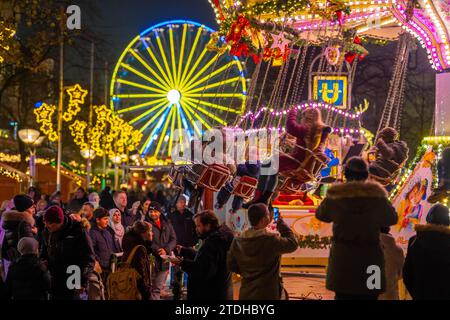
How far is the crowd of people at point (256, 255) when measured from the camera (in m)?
6.31

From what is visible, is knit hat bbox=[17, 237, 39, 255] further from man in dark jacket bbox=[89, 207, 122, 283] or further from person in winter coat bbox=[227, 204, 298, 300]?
man in dark jacket bbox=[89, 207, 122, 283]

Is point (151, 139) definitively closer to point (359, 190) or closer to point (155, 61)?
point (155, 61)

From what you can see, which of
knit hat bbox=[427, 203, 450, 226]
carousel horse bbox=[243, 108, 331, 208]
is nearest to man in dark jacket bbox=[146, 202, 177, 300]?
carousel horse bbox=[243, 108, 331, 208]

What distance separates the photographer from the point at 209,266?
6.95 metres

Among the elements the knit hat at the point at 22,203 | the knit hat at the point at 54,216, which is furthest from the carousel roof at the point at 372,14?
the knit hat at the point at 54,216

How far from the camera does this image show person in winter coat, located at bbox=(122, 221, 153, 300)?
308 inches

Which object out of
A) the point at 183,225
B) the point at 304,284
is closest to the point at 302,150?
the point at 304,284

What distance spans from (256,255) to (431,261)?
1.53m

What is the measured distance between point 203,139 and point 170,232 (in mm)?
1404

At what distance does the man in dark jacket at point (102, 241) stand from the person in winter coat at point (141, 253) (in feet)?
5.45

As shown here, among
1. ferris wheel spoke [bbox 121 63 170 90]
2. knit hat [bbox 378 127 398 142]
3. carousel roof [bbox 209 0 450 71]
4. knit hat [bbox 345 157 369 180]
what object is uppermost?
ferris wheel spoke [bbox 121 63 170 90]

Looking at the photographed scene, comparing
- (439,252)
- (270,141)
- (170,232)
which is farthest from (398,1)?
(439,252)

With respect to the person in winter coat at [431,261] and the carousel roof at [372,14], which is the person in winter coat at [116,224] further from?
the person in winter coat at [431,261]
